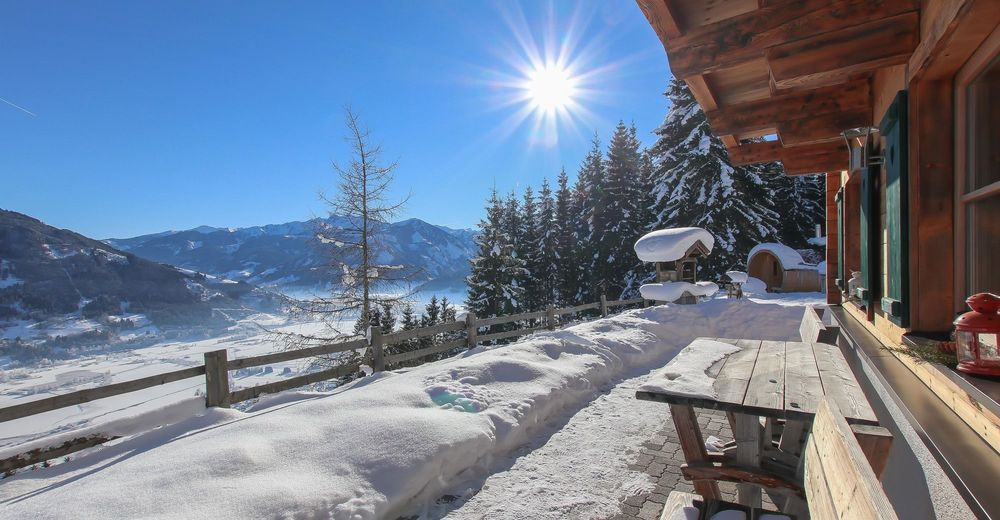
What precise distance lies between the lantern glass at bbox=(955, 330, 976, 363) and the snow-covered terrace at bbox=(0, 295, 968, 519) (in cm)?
215

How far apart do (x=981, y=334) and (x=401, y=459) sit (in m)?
3.51

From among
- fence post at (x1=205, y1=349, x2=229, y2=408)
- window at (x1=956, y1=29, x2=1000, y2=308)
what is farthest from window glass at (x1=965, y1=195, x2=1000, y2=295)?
fence post at (x1=205, y1=349, x2=229, y2=408)

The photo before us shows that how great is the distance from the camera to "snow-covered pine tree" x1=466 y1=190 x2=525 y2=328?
81.8ft

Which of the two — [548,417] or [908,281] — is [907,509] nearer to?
[908,281]

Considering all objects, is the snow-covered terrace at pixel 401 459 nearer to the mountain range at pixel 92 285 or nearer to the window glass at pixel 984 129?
the window glass at pixel 984 129

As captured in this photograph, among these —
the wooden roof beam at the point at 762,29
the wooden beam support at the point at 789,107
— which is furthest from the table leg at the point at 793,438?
the wooden beam support at the point at 789,107

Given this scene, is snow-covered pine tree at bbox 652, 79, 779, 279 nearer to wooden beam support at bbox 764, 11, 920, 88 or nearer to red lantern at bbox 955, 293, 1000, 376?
wooden beam support at bbox 764, 11, 920, 88

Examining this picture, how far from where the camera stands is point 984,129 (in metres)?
1.90

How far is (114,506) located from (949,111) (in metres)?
5.32

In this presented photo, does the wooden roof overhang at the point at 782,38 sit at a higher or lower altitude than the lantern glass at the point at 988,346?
higher

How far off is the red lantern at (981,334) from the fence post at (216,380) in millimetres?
6308

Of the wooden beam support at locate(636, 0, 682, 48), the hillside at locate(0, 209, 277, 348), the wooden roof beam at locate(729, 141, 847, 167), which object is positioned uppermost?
the wooden beam support at locate(636, 0, 682, 48)

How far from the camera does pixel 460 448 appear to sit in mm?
3754

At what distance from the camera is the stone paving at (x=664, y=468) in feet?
10.2
